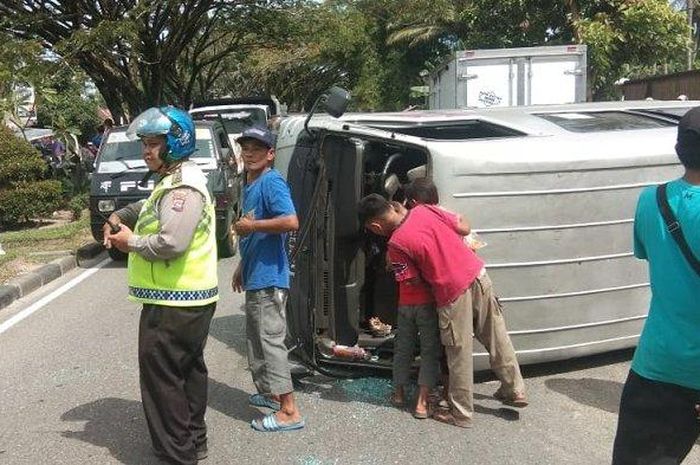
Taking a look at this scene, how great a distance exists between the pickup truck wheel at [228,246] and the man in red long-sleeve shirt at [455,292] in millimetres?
5850

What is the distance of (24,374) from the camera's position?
5.47 meters

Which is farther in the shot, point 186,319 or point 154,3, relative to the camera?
point 154,3

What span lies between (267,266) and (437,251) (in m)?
0.98

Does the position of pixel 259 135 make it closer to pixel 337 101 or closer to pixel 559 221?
pixel 337 101

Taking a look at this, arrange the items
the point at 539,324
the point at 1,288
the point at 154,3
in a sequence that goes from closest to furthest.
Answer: the point at 539,324, the point at 1,288, the point at 154,3

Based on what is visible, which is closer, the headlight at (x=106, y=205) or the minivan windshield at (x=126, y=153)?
the headlight at (x=106, y=205)

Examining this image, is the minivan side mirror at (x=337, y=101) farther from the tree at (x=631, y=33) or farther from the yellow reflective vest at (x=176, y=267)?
the tree at (x=631, y=33)

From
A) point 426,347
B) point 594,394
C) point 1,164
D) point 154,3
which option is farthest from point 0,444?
point 154,3

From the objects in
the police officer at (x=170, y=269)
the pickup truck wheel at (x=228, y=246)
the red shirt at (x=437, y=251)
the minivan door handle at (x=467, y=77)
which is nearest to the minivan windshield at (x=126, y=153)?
the pickup truck wheel at (x=228, y=246)

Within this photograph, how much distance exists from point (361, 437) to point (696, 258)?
Answer: 2.37m

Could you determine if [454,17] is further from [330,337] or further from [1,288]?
[330,337]

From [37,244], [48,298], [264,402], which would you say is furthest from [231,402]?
[37,244]

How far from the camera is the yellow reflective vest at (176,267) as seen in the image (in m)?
3.54

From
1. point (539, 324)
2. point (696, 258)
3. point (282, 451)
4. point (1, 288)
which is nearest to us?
point (696, 258)
